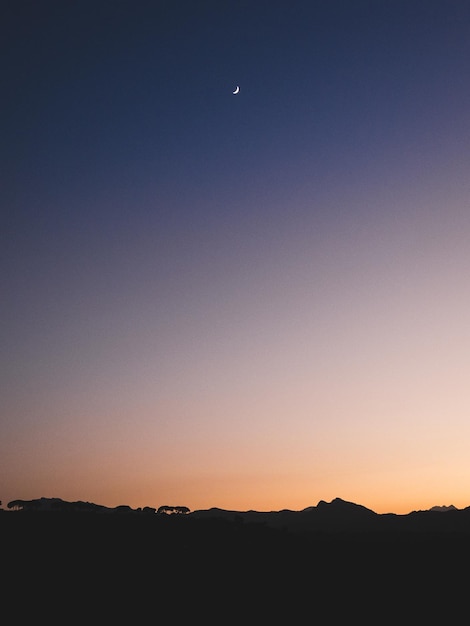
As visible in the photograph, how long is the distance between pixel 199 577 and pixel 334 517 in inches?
4601

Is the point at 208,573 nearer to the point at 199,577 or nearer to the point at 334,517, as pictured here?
the point at 199,577

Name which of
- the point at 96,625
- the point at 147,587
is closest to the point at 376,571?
the point at 147,587

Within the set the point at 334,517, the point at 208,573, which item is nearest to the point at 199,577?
the point at 208,573

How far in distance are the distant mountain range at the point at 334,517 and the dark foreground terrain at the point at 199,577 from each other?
1647 cm

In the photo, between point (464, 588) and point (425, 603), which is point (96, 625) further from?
point (464, 588)

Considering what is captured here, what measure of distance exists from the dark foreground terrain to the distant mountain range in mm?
16472

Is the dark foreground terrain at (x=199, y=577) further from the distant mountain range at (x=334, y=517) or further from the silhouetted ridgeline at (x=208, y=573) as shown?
the distant mountain range at (x=334, y=517)

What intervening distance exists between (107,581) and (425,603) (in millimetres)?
20270

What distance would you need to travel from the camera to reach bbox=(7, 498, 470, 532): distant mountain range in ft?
258

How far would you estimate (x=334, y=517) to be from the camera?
454 feet

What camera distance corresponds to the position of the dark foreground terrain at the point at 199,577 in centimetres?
2684

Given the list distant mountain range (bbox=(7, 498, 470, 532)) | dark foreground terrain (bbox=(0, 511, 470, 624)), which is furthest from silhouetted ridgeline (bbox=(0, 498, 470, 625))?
distant mountain range (bbox=(7, 498, 470, 532))

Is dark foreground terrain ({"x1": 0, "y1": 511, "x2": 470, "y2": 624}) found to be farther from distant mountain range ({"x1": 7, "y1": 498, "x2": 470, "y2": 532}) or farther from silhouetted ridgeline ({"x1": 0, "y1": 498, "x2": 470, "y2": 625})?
distant mountain range ({"x1": 7, "y1": 498, "x2": 470, "y2": 532})

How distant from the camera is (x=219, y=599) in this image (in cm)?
2930
